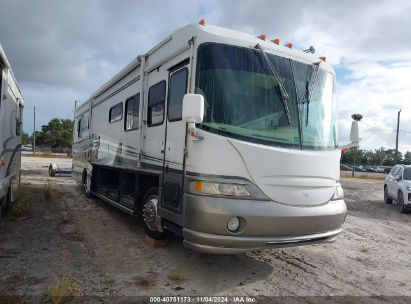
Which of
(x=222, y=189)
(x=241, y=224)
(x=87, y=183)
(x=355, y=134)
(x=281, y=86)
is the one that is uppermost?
(x=281, y=86)

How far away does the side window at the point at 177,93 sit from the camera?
5.38m

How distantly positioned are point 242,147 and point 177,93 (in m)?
1.48

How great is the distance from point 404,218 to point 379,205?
118 inches

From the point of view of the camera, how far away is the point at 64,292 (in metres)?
4.16

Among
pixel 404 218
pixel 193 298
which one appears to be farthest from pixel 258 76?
pixel 404 218

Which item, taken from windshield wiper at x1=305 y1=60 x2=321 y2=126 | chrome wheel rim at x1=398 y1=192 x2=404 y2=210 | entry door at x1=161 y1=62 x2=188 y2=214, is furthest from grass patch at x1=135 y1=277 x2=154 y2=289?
chrome wheel rim at x1=398 y1=192 x2=404 y2=210

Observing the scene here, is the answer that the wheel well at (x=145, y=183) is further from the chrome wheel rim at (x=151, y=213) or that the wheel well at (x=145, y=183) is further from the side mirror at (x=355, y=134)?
the side mirror at (x=355, y=134)

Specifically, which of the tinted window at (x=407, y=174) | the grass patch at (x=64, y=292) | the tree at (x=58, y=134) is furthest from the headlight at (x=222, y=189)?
the tree at (x=58, y=134)

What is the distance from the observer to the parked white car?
1208cm

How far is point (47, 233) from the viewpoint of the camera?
7035 mm

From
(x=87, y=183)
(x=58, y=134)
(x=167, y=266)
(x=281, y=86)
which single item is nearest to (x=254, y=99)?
(x=281, y=86)

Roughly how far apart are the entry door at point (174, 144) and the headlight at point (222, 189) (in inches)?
17.8

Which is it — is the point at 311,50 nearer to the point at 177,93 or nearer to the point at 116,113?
the point at 177,93

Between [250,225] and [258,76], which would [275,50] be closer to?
[258,76]
